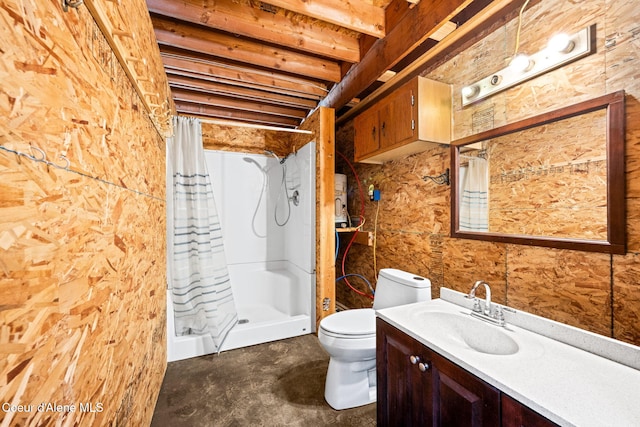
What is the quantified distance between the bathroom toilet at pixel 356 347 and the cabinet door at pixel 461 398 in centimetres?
60

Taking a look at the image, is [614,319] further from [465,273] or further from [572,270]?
[465,273]

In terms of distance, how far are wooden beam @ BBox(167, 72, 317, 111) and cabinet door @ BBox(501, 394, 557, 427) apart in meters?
2.77

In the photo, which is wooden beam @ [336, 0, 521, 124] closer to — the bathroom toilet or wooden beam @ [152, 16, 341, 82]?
wooden beam @ [152, 16, 341, 82]

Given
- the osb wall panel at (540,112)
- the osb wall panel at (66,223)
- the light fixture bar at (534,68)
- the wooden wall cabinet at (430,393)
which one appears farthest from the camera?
the light fixture bar at (534,68)

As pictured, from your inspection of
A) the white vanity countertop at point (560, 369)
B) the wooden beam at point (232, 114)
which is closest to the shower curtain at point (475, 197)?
the white vanity countertop at point (560, 369)

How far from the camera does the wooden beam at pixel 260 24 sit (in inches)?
62.9

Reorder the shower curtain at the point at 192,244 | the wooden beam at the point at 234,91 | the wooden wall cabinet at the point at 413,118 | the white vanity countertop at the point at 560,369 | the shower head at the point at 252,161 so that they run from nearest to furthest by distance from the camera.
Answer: the white vanity countertop at the point at 560,369 < the wooden wall cabinet at the point at 413,118 < the shower curtain at the point at 192,244 < the wooden beam at the point at 234,91 < the shower head at the point at 252,161

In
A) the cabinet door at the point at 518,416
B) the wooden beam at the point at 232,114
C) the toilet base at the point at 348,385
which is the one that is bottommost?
the toilet base at the point at 348,385

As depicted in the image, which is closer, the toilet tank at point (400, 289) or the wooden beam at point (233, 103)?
the toilet tank at point (400, 289)

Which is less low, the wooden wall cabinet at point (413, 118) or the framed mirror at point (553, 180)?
the wooden wall cabinet at point (413, 118)

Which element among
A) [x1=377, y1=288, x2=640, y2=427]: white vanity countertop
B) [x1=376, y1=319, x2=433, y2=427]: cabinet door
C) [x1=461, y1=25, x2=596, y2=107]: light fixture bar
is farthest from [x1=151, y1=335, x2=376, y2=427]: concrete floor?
[x1=461, y1=25, x2=596, y2=107]: light fixture bar

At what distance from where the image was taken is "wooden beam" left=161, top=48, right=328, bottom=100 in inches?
81.0

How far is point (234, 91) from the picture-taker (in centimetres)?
249

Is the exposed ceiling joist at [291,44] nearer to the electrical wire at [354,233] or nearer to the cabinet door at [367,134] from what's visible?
the cabinet door at [367,134]
